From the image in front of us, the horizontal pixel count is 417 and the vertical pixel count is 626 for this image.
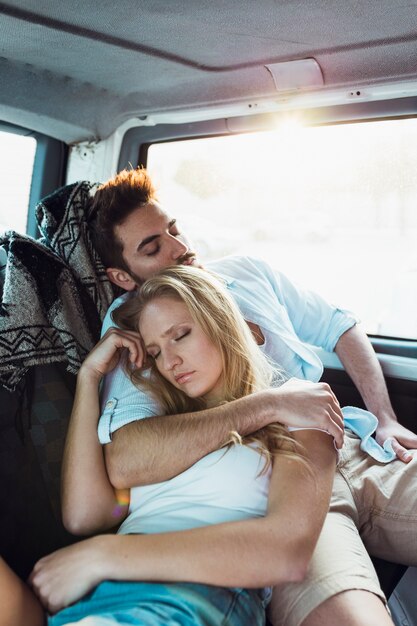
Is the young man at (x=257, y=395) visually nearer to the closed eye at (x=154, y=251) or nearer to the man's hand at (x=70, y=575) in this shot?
the closed eye at (x=154, y=251)

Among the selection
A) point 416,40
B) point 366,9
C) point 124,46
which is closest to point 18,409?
point 124,46

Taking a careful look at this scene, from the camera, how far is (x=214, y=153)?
2.83m

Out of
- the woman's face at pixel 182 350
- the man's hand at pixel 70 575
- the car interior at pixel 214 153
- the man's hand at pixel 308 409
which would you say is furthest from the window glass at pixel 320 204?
the man's hand at pixel 70 575

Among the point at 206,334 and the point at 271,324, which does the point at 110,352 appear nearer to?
the point at 206,334

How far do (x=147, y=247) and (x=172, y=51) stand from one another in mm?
661

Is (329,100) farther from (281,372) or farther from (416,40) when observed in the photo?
(281,372)

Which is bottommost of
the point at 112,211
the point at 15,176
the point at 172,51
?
the point at 112,211

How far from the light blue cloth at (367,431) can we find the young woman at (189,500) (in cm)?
40

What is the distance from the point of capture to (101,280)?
7.27 feet

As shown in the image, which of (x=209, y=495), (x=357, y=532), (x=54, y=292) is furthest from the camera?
(x=54, y=292)

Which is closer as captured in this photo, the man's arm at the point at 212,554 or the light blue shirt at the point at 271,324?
the man's arm at the point at 212,554

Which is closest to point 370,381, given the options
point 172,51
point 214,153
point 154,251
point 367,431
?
point 367,431

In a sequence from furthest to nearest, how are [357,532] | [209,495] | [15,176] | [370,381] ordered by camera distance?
1. [15,176]
2. [370,381]
3. [357,532]
4. [209,495]

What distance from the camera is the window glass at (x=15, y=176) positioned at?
2750 millimetres
